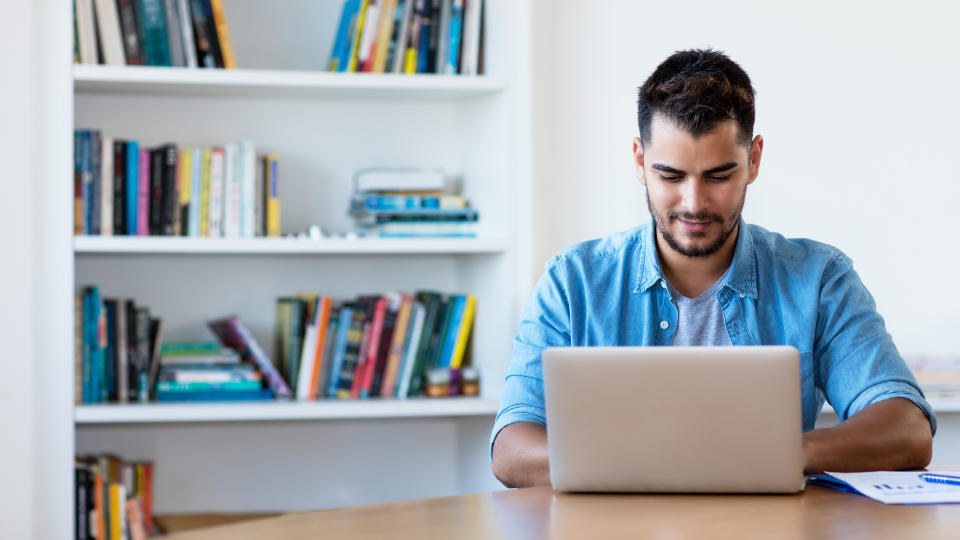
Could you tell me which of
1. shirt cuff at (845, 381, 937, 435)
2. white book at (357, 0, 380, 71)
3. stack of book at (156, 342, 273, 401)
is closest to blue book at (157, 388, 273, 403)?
stack of book at (156, 342, 273, 401)

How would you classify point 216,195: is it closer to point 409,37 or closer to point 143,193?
point 143,193

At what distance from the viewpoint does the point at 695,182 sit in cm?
174

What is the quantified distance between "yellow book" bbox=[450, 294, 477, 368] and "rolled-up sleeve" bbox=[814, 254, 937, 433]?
115cm

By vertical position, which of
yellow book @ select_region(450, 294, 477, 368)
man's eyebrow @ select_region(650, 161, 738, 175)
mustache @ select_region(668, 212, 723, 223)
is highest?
man's eyebrow @ select_region(650, 161, 738, 175)

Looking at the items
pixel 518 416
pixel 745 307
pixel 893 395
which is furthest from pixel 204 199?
pixel 893 395

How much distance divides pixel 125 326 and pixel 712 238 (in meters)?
1.51

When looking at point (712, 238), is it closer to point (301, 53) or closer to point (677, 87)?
point (677, 87)

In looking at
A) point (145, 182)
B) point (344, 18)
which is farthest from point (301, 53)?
point (145, 182)

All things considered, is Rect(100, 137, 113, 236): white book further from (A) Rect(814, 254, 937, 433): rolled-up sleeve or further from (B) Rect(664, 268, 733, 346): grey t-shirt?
(A) Rect(814, 254, 937, 433): rolled-up sleeve

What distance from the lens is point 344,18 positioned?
9.19 ft

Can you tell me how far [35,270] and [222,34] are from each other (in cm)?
72

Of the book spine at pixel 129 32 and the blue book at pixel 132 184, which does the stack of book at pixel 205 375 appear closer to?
the blue book at pixel 132 184

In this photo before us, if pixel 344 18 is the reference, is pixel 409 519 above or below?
below

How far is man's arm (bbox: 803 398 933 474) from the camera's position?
1412 millimetres
